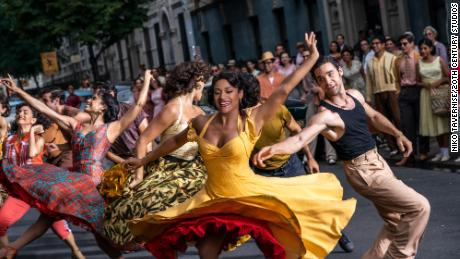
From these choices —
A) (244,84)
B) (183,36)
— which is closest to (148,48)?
(183,36)

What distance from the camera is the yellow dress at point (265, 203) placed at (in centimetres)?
682

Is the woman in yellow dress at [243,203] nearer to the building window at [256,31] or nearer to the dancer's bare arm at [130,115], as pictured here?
the dancer's bare arm at [130,115]

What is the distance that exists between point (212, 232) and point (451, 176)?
7736mm

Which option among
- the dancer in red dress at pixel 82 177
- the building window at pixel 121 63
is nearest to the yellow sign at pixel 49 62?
the building window at pixel 121 63

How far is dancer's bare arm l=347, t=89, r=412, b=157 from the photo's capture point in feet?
26.0

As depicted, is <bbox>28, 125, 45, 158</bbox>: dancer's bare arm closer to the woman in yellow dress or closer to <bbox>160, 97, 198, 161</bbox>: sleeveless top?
<bbox>160, 97, 198, 161</bbox>: sleeveless top

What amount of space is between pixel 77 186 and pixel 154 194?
1440 millimetres

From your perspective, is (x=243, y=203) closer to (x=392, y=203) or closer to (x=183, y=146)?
(x=392, y=203)

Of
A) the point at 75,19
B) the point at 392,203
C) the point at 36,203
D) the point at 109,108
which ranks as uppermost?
the point at 75,19

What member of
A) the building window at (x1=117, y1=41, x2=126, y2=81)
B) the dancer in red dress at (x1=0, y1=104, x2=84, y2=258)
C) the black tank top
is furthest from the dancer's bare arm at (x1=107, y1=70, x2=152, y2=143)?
the building window at (x1=117, y1=41, x2=126, y2=81)

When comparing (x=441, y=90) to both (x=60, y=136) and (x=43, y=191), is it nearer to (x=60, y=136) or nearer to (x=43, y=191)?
(x=60, y=136)

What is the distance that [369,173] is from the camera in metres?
7.51

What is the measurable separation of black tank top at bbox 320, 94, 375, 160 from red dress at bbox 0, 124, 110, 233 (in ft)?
7.78

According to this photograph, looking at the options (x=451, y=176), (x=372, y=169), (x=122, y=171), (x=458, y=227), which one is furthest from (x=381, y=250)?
(x=451, y=176)
